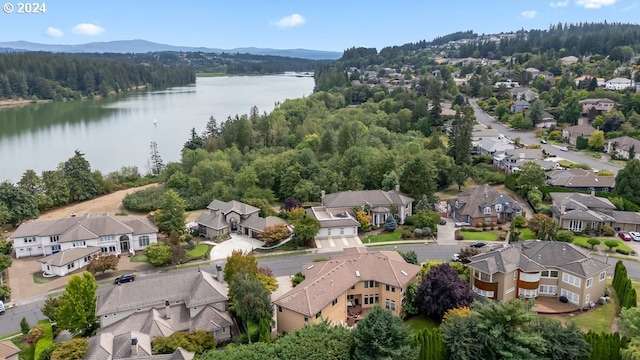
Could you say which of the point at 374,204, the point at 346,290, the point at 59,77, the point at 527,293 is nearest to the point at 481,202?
the point at 374,204

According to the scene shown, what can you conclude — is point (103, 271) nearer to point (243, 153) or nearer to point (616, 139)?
point (243, 153)

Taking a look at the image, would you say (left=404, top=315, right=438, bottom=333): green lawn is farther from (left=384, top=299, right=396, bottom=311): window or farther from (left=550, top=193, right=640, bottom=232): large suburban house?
(left=550, top=193, right=640, bottom=232): large suburban house

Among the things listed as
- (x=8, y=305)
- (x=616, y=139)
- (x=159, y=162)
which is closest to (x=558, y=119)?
(x=616, y=139)

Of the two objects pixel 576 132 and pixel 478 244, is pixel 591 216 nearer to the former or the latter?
pixel 478 244

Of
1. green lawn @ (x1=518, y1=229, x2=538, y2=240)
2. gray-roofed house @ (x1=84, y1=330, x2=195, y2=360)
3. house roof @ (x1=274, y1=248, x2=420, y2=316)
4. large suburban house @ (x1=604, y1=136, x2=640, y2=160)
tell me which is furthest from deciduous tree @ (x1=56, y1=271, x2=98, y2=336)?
large suburban house @ (x1=604, y1=136, x2=640, y2=160)

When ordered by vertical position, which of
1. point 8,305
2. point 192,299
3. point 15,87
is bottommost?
point 8,305

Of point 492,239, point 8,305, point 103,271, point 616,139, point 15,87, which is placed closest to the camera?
point 8,305
